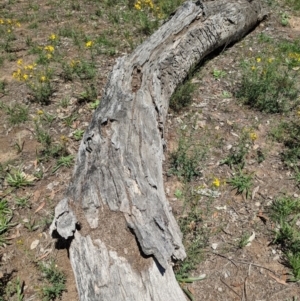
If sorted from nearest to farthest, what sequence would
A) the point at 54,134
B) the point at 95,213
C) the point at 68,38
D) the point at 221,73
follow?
the point at 95,213
the point at 54,134
the point at 221,73
the point at 68,38

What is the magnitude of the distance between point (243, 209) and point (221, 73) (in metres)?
2.80

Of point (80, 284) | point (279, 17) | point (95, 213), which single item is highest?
point (95, 213)

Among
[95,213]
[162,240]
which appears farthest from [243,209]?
[95,213]

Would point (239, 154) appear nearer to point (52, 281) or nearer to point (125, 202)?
point (125, 202)

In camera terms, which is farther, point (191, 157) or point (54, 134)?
point (54, 134)

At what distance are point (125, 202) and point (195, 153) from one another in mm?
1700

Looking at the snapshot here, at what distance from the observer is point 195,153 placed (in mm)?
4477

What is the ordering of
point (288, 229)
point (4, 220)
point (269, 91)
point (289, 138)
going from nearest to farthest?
point (288, 229), point (4, 220), point (289, 138), point (269, 91)

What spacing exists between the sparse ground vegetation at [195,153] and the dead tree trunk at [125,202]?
1.90ft

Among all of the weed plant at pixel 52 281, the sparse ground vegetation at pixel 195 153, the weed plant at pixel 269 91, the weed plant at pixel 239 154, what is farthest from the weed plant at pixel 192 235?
the weed plant at pixel 269 91

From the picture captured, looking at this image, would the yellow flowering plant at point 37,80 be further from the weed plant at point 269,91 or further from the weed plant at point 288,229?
the weed plant at point 288,229

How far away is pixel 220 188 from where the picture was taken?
414 cm

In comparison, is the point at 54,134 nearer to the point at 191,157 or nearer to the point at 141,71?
the point at 141,71

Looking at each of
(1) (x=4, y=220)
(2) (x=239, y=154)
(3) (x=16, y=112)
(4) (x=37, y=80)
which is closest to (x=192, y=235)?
(2) (x=239, y=154)
